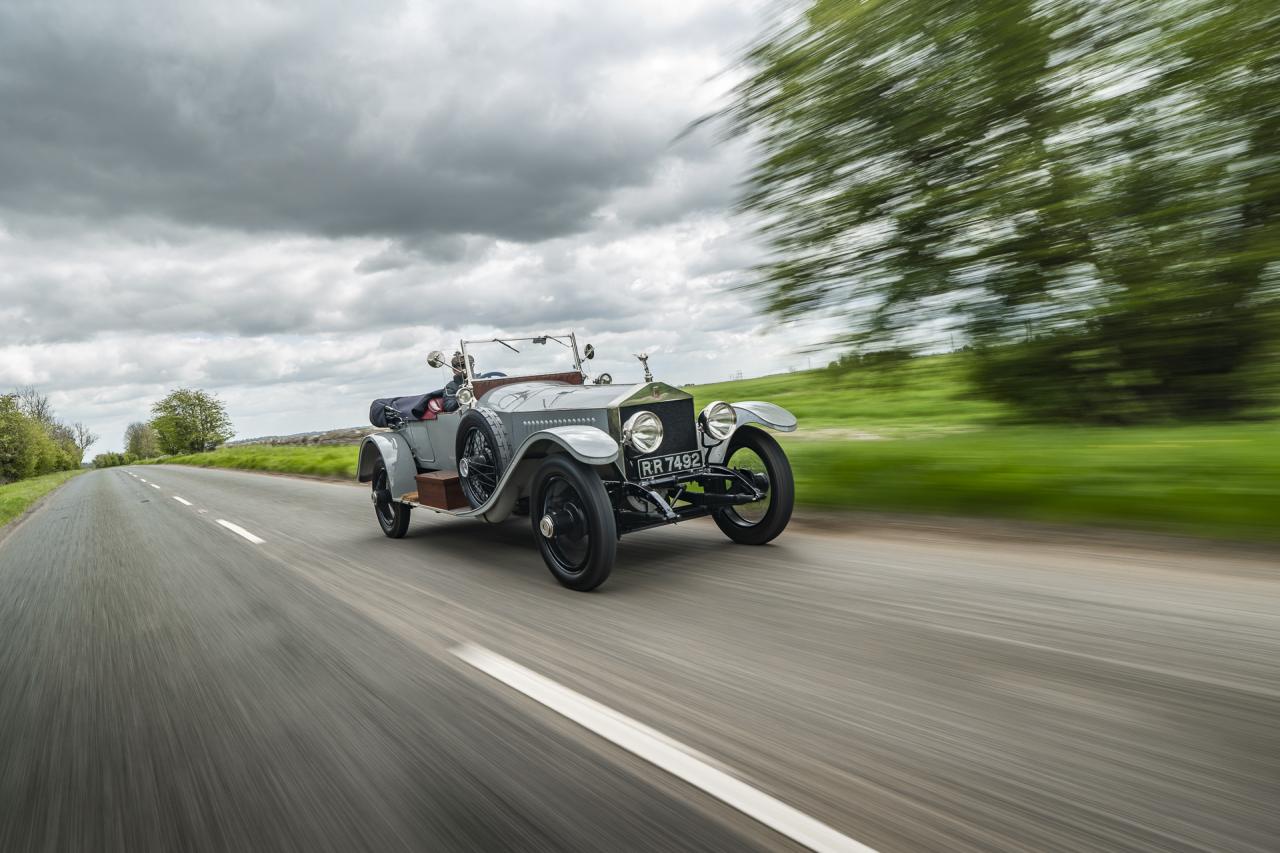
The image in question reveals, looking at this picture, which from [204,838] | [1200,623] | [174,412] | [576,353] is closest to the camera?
[204,838]

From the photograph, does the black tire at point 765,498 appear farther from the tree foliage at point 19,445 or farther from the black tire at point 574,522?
the tree foliage at point 19,445

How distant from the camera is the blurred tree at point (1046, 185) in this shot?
15.8 feet

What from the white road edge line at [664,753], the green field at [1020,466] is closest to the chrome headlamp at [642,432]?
the white road edge line at [664,753]

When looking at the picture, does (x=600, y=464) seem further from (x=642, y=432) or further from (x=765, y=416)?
(x=765, y=416)

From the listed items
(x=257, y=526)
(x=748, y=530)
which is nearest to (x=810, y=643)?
(x=748, y=530)

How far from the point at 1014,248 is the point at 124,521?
12408 millimetres

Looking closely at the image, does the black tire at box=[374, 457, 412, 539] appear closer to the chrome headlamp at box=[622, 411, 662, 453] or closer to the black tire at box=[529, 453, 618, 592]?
the black tire at box=[529, 453, 618, 592]

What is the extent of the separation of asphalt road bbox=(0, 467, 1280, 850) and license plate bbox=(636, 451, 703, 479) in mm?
626

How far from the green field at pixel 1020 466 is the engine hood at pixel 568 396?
2.24 meters

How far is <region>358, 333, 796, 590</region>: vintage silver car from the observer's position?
421cm

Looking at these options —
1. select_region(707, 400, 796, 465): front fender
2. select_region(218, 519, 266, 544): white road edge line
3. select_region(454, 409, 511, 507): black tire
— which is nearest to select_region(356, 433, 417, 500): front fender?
select_region(454, 409, 511, 507): black tire

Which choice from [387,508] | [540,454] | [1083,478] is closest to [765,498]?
[540,454]

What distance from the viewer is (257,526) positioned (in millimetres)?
8547

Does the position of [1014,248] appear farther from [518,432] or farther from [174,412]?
[174,412]
